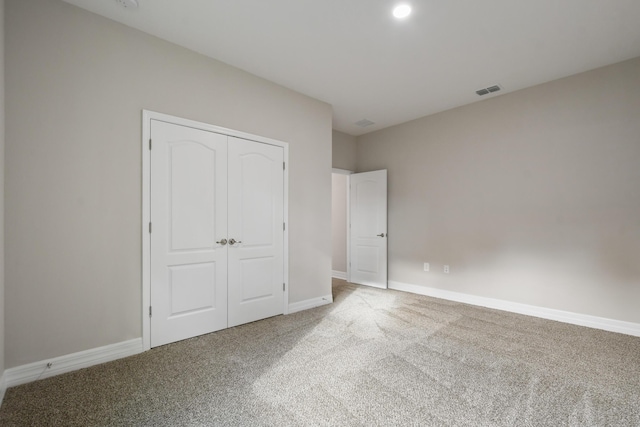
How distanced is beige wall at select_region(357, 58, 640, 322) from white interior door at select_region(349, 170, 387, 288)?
287 mm

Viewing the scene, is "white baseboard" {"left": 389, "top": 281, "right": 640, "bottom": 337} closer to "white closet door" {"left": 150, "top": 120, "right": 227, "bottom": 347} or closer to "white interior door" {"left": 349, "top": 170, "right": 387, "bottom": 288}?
"white interior door" {"left": 349, "top": 170, "right": 387, "bottom": 288}

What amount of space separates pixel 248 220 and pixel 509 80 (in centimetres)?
350

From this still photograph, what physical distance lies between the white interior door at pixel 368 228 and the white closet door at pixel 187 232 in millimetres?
2835

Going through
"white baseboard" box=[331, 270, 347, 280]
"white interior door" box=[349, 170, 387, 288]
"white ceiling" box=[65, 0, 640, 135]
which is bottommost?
"white baseboard" box=[331, 270, 347, 280]

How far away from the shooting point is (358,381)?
6.83ft

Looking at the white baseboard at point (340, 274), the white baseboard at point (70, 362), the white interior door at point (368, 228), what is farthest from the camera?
the white baseboard at point (340, 274)

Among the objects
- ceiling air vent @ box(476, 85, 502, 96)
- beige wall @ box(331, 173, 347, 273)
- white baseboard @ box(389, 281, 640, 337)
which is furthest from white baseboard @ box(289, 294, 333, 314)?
ceiling air vent @ box(476, 85, 502, 96)

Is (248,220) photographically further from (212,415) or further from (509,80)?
(509,80)

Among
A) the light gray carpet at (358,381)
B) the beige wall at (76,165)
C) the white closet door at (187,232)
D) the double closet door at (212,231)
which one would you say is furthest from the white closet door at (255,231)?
the beige wall at (76,165)

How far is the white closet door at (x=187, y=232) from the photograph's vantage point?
2.65 meters

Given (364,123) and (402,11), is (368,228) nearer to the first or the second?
(364,123)

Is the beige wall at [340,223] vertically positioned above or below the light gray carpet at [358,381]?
above

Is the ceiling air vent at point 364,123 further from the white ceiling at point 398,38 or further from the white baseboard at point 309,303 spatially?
the white baseboard at point 309,303

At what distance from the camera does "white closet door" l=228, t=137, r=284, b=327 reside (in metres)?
3.17
